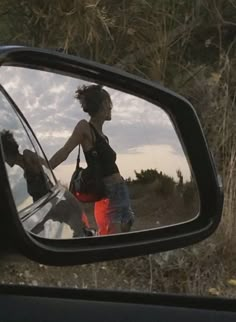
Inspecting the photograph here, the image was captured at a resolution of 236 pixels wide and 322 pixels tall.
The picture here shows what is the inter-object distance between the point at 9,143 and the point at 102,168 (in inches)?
8.0

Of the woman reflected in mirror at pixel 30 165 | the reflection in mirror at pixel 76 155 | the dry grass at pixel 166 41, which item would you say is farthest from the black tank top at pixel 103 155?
the dry grass at pixel 166 41

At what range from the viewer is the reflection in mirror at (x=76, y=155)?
1473mm

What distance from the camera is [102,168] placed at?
1517 mm

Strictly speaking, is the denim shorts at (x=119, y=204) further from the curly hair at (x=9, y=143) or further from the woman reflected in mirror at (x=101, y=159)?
the curly hair at (x=9, y=143)

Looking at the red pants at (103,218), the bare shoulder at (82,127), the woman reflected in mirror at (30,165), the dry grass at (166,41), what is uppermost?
the dry grass at (166,41)

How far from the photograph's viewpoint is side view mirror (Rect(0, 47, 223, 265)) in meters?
1.40

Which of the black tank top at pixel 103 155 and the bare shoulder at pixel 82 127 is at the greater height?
the bare shoulder at pixel 82 127

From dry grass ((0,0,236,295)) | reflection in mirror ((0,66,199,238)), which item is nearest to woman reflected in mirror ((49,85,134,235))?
reflection in mirror ((0,66,199,238))

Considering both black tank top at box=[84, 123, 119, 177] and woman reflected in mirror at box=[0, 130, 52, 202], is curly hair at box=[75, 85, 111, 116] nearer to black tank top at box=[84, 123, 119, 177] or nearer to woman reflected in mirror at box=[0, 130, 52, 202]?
black tank top at box=[84, 123, 119, 177]

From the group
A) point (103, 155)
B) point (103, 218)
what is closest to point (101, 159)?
point (103, 155)

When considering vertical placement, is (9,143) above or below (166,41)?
below

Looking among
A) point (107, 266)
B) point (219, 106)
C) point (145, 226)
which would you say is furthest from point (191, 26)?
point (145, 226)

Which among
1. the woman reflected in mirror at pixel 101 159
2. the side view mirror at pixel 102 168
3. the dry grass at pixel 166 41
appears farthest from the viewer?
the dry grass at pixel 166 41

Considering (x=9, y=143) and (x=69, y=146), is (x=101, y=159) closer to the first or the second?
A: (x=69, y=146)
